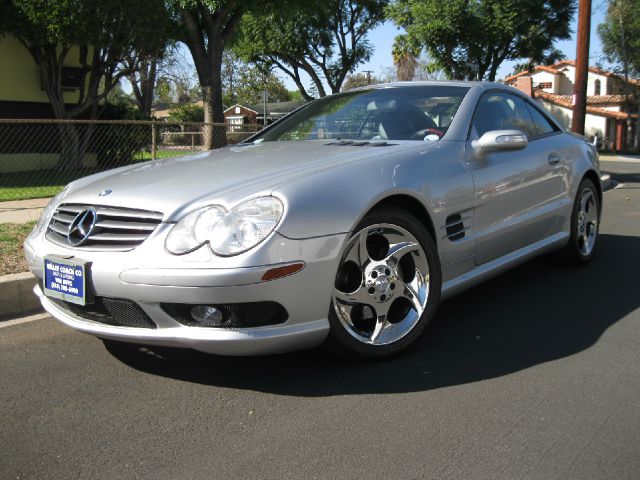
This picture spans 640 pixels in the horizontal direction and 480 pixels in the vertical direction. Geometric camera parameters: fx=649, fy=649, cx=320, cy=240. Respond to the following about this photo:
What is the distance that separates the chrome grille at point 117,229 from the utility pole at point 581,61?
46.4 feet

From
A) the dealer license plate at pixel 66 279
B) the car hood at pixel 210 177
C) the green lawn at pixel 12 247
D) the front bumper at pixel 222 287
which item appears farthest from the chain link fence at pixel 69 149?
the front bumper at pixel 222 287

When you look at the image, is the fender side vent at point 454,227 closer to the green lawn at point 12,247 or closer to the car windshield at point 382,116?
the car windshield at point 382,116

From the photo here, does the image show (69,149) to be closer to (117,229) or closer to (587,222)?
(587,222)

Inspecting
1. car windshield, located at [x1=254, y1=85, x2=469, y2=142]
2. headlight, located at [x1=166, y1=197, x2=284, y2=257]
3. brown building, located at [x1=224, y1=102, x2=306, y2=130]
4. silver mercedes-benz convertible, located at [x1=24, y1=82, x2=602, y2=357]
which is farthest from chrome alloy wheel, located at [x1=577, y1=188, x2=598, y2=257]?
brown building, located at [x1=224, y1=102, x2=306, y2=130]

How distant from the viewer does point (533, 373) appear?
330cm

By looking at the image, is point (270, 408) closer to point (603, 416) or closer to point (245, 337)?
point (245, 337)

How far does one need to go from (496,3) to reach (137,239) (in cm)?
2432

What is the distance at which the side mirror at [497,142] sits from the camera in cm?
389

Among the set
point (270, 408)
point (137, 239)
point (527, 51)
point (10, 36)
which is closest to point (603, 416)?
point (270, 408)

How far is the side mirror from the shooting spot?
153 inches

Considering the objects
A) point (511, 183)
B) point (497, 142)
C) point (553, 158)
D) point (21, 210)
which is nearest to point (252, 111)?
point (21, 210)

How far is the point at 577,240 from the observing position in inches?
211

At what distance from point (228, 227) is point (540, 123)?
3210 mm

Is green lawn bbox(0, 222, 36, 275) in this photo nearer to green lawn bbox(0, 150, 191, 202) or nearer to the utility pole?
green lawn bbox(0, 150, 191, 202)
